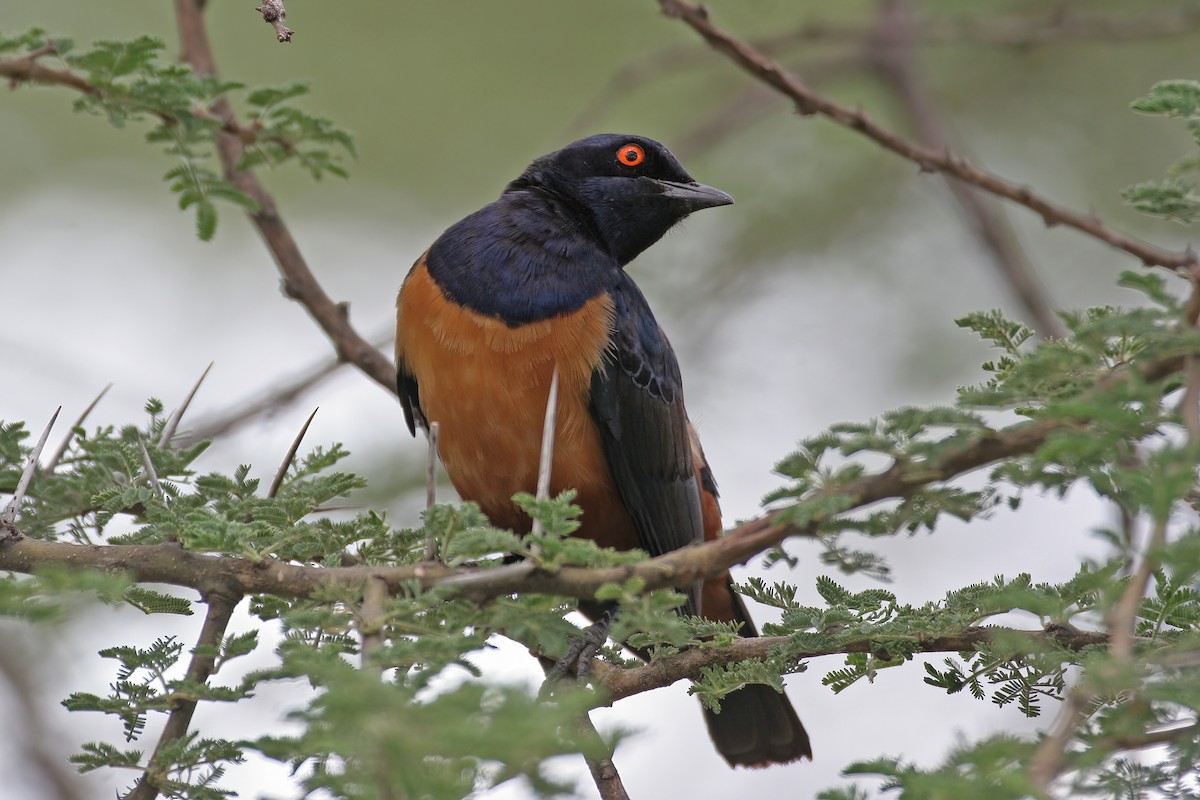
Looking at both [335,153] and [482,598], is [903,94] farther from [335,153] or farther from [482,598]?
[482,598]

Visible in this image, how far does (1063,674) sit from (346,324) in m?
3.57

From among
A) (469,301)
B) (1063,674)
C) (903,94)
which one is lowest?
(1063,674)

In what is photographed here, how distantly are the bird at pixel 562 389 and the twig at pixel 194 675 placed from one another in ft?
6.59

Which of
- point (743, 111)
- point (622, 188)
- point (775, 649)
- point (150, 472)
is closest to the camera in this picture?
point (150, 472)

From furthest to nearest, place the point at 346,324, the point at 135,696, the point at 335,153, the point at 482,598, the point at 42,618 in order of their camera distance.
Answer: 1. the point at 346,324
2. the point at 335,153
3. the point at 135,696
4. the point at 482,598
5. the point at 42,618

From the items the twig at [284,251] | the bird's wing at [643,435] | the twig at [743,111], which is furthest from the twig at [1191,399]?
the twig at [743,111]

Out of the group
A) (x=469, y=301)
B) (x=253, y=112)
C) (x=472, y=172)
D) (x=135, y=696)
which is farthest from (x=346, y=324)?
(x=472, y=172)

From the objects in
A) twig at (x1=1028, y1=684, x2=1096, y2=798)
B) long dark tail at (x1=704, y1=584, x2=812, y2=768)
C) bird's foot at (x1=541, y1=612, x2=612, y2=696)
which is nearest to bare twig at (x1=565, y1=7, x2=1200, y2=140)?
long dark tail at (x1=704, y1=584, x2=812, y2=768)

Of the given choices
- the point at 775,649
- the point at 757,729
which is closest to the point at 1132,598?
the point at 775,649

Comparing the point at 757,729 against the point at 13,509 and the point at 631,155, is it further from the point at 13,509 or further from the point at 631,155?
the point at 13,509

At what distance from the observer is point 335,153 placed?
5.32 metres

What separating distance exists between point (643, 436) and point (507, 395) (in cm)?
71

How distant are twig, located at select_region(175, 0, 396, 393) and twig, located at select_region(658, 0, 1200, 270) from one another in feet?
6.61

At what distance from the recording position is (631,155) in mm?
6621
